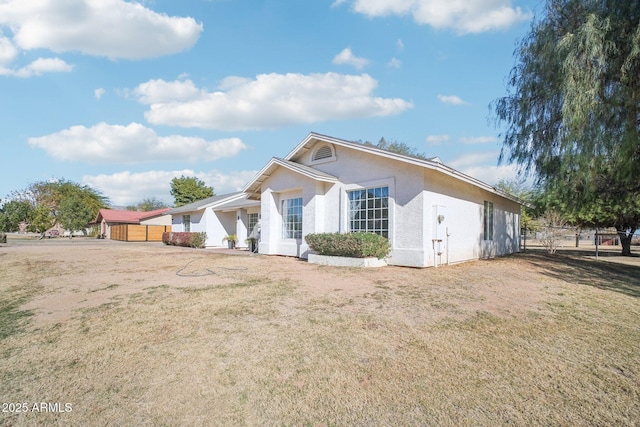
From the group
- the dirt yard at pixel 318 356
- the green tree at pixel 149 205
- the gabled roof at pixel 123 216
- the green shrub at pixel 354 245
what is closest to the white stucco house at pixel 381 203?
the green shrub at pixel 354 245

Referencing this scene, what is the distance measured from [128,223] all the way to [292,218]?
1489 inches

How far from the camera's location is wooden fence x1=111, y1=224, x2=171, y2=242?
120 feet

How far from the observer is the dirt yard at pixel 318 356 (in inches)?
126

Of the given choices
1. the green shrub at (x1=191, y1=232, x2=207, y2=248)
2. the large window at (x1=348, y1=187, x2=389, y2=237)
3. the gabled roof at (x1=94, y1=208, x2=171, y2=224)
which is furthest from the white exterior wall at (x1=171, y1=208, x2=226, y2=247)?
the gabled roof at (x1=94, y1=208, x2=171, y2=224)

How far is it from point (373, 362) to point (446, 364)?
0.83 metres

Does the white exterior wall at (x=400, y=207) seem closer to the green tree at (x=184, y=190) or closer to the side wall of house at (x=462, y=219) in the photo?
the side wall of house at (x=462, y=219)

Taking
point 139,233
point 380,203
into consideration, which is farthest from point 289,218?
point 139,233

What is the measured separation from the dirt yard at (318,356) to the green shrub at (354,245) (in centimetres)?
319

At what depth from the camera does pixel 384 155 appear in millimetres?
11969

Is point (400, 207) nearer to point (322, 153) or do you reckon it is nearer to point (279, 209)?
point (322, 153)

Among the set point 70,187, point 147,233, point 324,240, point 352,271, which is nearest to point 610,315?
point 352,271

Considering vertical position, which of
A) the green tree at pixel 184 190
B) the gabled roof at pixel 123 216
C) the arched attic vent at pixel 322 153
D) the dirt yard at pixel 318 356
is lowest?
the dirt yard at pixel 318 356

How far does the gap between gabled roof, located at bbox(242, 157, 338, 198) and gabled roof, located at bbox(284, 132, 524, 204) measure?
0.68 m

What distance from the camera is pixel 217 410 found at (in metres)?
3.22
